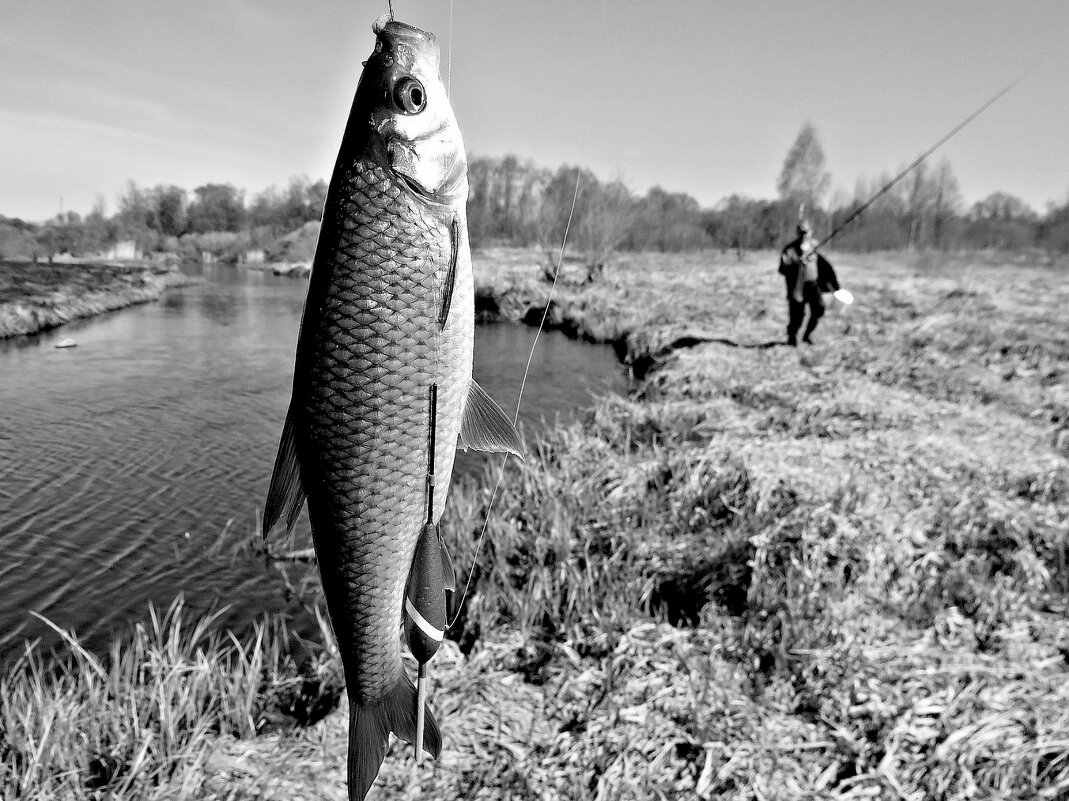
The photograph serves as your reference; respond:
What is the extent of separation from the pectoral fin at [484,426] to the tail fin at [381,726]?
1.90 ft

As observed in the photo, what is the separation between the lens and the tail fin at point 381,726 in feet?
4.93

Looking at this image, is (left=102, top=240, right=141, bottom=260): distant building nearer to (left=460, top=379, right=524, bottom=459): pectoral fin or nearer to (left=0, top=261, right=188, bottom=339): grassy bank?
(left=0, top=261, right=188, bottom=339): grassy bank

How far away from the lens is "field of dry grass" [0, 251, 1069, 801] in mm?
3309

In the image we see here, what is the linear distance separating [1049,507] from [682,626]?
319 centimetres

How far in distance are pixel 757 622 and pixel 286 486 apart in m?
3.71

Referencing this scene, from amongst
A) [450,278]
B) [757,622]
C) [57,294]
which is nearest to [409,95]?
[450,278]

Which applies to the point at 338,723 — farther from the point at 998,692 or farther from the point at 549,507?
the point at 998,692

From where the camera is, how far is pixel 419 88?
4.04ft

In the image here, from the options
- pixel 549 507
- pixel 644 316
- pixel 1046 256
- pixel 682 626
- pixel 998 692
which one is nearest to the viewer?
pixel 998 692

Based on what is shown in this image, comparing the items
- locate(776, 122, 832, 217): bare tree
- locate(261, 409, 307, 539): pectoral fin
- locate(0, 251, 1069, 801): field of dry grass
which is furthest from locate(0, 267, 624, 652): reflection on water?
locate(776, 122, 832, 217): bare tree

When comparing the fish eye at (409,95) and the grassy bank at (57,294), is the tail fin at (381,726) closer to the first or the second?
the fish eye at (409,95)

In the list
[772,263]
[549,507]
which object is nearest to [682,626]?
[549,507]

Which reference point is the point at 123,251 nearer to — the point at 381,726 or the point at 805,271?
the point at 805,271

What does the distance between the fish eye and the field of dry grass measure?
3001 millimetres
